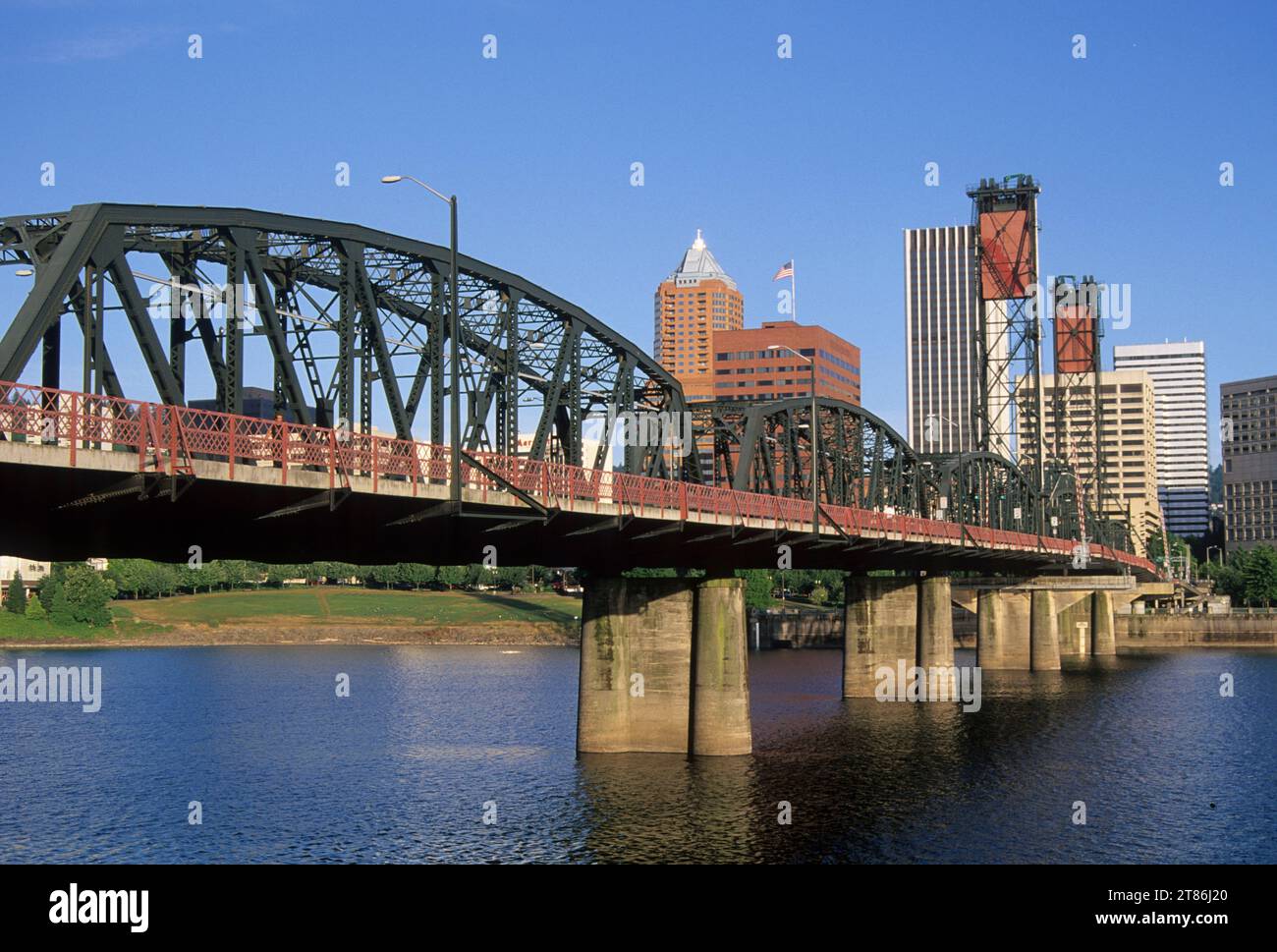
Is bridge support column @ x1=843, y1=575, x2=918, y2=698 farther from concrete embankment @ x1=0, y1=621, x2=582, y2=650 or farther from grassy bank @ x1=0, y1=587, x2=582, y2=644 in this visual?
grassy bank @ x1=0, y1=587, x2=582, y2=644

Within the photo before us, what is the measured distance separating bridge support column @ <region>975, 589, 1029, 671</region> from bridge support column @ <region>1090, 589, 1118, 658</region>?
2479 cm

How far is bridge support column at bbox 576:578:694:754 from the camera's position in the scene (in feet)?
221

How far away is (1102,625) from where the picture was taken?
171625 millimetres

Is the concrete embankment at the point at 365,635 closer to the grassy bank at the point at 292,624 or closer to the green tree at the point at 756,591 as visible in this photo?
the grassy bank at the point at 292,624

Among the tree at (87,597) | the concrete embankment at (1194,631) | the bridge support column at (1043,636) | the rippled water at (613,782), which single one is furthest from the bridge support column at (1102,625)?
the tree at (87,597)

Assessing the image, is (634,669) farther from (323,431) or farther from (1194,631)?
(1194,631)

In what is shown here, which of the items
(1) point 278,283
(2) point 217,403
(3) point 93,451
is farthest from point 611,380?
(3) point 93,451

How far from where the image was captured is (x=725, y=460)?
88.1m

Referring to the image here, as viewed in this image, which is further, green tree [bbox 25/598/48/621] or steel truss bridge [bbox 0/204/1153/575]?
green tree [bbox 25/598/48/621]

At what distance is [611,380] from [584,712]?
52.5 ft

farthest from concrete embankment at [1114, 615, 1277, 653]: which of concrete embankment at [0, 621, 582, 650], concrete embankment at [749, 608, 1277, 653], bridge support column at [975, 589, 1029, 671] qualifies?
concrete embankment at [0, 621, 582, 650]

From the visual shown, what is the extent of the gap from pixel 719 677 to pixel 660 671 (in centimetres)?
283

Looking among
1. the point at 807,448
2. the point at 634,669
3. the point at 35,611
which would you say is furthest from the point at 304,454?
the point at 35,611

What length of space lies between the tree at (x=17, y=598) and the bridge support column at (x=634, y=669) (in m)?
132
